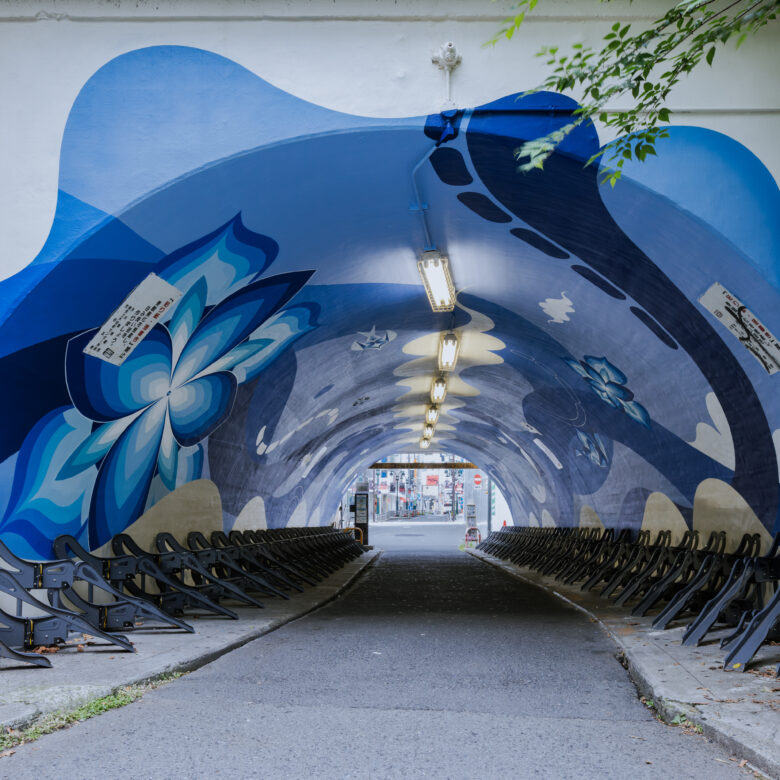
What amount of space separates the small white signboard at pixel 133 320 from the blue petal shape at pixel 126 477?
1629 millimetres

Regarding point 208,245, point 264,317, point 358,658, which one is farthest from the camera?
point 264,317

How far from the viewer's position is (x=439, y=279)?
10703 mm

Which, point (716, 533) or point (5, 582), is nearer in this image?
point (5, 582)

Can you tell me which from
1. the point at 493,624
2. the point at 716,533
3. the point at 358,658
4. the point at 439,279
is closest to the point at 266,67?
the point at 439,279

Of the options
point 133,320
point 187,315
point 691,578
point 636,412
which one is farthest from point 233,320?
point 691,578

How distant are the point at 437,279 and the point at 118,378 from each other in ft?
13.1

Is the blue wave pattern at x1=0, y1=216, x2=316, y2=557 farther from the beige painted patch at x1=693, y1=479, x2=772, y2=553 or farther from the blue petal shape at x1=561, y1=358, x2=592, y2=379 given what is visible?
the beige painted patch at x1=693, y1=479, x2=772, y2=553

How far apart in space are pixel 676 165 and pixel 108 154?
4.57 metres

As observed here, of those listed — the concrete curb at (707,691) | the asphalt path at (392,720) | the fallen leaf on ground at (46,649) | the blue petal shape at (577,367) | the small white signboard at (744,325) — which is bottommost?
the fallen leaf on ground at (46,649)

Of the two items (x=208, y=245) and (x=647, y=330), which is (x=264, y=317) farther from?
(x=647, y=330)

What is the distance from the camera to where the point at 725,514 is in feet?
35.7

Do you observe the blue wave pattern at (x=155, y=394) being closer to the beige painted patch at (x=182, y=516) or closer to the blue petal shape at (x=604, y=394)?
the beige painted patch at (x=182, y=516)

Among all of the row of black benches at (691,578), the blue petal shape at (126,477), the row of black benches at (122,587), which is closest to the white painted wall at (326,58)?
the row of black benches at (122,587)

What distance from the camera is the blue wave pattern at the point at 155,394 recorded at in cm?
827
